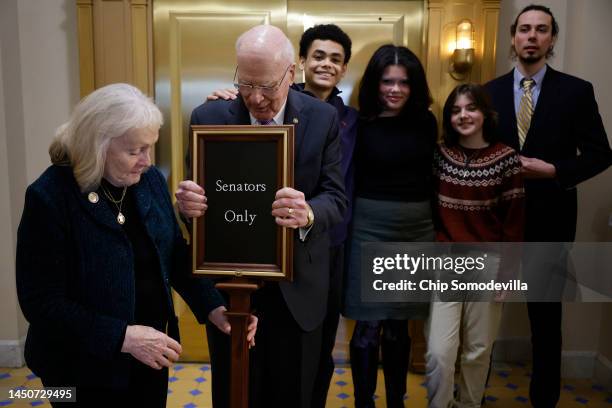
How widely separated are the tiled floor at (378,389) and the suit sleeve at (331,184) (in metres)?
1.61

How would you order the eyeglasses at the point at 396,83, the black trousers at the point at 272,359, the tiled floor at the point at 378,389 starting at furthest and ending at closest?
the tiled floor at the point at 378,389, the eyeglasses at the point at 396,83, the black trousers at the point at 272,359

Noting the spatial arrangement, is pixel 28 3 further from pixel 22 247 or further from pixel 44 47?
pixel 22 247

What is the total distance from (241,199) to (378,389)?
213 cm

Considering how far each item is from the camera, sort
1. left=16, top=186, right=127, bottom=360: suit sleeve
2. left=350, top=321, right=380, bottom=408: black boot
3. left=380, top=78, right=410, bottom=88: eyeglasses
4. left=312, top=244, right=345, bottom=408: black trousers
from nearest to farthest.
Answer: left=16, top=186, right=127, bottom=360: suit sleeve
left=312, top=244, right=345, bottom=408: black trousers
left=380, top=78, right=410, bottom=88: eyeglasses
left=350, top=321, right=380, bottom=408: black boot

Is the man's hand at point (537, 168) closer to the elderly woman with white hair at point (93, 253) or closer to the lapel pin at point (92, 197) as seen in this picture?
the elderly woman with white hair at point (93, 253)

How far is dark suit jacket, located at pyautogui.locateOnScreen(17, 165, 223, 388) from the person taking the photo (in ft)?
4.49

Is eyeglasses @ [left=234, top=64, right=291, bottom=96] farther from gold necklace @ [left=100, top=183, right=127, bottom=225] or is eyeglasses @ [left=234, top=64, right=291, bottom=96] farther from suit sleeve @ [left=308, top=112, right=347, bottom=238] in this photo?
Answer: gold necklace @ [left=100, top=183, right=127, bottom=225]

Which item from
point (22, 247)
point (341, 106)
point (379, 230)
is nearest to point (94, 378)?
point (22, 247)

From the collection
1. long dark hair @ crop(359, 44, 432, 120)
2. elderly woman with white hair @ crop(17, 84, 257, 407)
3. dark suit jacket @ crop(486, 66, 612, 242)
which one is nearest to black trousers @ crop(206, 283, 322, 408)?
elderly woman with white hair @ crop(17, 84, 257, 407)

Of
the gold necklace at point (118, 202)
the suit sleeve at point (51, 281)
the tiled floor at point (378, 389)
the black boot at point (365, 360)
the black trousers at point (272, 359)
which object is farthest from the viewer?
the tiled floor at point (378, 389)

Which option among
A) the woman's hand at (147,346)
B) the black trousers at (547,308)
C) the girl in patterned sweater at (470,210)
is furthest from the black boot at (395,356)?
the woman's hand at (147,346)

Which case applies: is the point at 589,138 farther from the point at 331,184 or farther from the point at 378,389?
the point at 378,389

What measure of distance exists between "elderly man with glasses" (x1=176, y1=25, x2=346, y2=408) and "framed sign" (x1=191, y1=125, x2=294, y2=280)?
196 mm

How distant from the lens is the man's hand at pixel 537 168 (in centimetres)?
246
